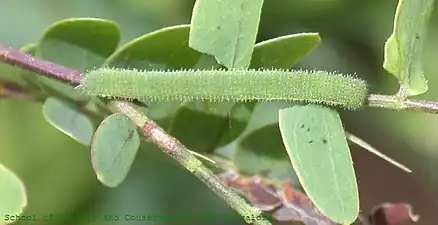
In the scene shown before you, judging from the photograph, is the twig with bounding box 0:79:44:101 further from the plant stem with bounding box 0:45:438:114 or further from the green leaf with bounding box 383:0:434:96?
the green leaf with bounding box 383:0:434:96

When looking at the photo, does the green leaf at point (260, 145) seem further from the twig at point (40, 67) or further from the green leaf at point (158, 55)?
the twig at point (40, 67)

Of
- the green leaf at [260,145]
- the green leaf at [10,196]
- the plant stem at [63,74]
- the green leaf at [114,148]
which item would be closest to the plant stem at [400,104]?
the plant stem at [63,74]

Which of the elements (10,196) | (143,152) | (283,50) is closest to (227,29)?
(283,50)

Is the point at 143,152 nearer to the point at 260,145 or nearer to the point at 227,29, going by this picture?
the point at 260,145

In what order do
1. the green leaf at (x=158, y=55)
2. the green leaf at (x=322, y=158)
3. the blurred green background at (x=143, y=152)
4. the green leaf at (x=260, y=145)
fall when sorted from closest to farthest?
the green leaf at (x=322, y=158)
the green leaf at (x=158, y=55)
the green leaf at (x=260, y=145)
the blurred green background at (x=143, y=152)

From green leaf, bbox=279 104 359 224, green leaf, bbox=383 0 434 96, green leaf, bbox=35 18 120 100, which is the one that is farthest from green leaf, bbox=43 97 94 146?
green leaf, bbox=383 0 434 96

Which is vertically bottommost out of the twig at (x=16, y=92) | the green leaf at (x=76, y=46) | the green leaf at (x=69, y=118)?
the green leaf at (x=69, y=118)
